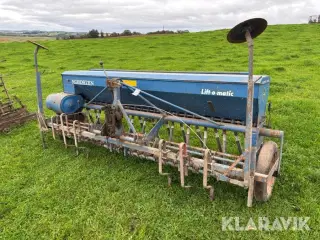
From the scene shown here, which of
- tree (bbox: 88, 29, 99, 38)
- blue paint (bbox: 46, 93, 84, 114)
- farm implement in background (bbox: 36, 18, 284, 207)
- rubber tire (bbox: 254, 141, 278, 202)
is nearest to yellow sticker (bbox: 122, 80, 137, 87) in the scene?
farm implement in background (bbox: 36, 18, 284, 207)

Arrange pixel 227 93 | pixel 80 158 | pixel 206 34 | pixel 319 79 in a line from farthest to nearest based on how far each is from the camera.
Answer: pixel 206 34, pixel 319 79, pixel 80 158, pixel 227 93

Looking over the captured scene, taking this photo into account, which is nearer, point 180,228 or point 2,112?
point 180,228

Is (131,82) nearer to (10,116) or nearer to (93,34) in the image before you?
(10,116)

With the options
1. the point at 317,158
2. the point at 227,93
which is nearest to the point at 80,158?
the point at 227,93

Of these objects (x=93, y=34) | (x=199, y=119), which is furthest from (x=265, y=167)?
(x=93, y=34)

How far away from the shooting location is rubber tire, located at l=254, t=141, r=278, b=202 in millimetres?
5171

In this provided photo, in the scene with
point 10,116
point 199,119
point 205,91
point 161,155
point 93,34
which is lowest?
point 10,116

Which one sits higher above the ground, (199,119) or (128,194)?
(199,119)

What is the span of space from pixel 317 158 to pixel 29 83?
692 inches

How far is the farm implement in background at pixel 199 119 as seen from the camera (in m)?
4.97

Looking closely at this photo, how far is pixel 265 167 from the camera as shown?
540 centimetres

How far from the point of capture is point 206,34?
1390 inches

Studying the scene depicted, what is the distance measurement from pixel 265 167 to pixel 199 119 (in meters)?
1.72

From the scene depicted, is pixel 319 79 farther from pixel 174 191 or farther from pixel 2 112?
pixel 2 112
